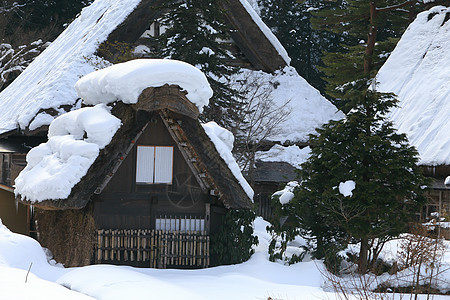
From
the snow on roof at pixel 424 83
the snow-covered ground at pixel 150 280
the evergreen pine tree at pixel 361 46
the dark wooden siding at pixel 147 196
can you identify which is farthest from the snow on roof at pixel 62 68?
the snow on roof at pixel 424 83

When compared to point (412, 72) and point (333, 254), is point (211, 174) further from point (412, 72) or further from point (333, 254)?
point (412, 72)

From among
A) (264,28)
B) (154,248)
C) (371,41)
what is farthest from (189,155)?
(371,41)

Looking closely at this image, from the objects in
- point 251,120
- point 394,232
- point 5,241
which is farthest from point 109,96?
point 251,120

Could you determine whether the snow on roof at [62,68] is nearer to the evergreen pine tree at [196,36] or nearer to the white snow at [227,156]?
the evergreen pine tree at [196,36]

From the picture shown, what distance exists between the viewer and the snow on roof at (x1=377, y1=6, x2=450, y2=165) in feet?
51.9

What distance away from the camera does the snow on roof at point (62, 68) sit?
18.0 meters

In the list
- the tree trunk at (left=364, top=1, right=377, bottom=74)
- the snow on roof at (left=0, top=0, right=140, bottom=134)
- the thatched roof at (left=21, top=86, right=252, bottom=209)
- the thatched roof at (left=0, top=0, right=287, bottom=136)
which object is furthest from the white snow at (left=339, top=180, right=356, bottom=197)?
the tree trunk at (left=364, top=1, right=377, bottom=74)

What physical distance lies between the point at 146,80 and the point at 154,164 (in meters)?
1.83

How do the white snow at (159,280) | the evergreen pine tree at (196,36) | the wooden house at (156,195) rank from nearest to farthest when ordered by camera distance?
the white snow at (159,280) < the wooden house at (156,195) < the evergreen pine tree at (196,36)

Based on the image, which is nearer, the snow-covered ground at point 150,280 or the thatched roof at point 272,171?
the snow-covered ground at point 150,280

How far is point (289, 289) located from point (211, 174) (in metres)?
3.23

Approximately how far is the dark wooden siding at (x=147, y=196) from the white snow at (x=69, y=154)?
95 cm

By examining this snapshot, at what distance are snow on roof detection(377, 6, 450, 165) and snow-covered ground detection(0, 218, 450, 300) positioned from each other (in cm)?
446

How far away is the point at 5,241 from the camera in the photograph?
11.1 metres
